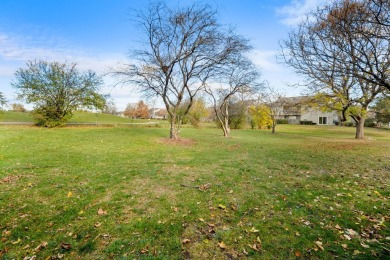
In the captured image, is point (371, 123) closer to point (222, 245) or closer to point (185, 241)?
point (222, 245)

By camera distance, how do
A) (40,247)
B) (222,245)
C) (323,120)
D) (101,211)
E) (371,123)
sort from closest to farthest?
(40,247)
(222,245)
(101,211)
(371,123)
(323,120)

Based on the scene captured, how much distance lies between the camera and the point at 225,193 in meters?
4.85

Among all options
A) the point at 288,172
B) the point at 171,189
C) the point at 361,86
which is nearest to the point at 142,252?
the point at 171,189

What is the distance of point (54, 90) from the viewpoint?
19.4 metres

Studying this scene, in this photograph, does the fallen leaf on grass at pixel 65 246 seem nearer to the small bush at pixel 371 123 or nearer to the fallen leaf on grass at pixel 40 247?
the fallen leaf on grass at pixel 40 247

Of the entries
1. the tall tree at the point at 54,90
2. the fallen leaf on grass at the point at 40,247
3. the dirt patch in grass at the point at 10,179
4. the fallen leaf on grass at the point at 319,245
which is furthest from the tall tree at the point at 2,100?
the fallen leaf on grass at the point at 319,245

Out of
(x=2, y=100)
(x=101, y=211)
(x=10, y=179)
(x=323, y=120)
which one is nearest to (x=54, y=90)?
(x=2, y=100)

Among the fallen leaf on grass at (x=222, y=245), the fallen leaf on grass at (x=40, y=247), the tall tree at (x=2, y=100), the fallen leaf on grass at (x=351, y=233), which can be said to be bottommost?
the fallen leaf on grass at (x=40, y=247)

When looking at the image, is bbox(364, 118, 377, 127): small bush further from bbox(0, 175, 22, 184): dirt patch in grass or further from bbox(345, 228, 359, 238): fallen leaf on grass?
bbox(0, 175, 22, 184): dirt patch in grass

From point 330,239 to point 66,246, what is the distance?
12.8 feet

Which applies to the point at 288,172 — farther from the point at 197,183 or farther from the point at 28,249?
the point at 28,249

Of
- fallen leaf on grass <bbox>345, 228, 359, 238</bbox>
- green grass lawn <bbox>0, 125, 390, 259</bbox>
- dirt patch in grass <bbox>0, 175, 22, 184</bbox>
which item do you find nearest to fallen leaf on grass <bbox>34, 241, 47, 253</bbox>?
green grass lawn <bbox>0, 125, 390, 259</bbox>

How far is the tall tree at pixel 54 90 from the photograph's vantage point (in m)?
18.5

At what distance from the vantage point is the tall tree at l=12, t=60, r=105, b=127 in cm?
A: 1855
